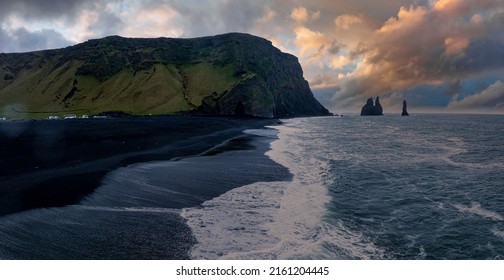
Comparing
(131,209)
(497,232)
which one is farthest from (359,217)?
(131,209)

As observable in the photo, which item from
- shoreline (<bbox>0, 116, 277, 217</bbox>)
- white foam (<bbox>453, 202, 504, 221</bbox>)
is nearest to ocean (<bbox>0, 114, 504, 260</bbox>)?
white foam (<bbox>453, 202, 504, 221</bbox>)

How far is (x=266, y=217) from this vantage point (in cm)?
1730

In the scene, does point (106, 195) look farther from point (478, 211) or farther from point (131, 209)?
point (478, 211)

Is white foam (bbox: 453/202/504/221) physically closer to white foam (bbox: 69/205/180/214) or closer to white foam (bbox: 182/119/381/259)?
white foam (bbox: 182/119/381/259)

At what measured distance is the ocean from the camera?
13.1 m

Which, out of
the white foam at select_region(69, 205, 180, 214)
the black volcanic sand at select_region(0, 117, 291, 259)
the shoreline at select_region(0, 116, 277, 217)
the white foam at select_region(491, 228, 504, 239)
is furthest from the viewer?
the shoreline at select_region(0, 116, 277, 217)

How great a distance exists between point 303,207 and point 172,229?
801 centimetres

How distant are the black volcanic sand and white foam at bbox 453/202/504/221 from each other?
498 inches

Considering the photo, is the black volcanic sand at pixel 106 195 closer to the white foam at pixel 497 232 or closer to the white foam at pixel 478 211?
the white foam at pixel 478 211

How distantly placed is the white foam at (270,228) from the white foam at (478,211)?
25.3 ft

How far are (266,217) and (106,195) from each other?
372 inches

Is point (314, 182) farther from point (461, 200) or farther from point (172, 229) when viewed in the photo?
point (172, 229)

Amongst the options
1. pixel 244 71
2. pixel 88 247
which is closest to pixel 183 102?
pixel 244 71

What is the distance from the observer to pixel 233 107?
174500 mm
